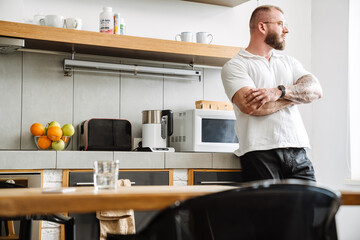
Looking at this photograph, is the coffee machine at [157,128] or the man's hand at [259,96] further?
Answer: the coffee machine at [157,128]

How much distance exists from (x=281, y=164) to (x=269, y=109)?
12.1 inches

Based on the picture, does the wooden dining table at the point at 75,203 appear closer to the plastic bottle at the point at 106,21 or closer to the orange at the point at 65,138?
the orange at the point at 65,138

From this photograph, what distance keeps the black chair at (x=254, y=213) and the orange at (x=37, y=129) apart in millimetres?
2282

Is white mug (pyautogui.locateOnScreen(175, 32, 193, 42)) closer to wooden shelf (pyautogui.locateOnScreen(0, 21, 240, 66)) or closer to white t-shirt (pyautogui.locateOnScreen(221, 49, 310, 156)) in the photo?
wooden shelf (pyautogui.locateOnScreen(0, 21, 240, 66))

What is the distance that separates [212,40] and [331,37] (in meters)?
1.02

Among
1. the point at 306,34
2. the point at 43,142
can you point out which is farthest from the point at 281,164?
the point at 306,34

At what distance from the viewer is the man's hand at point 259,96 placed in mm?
2479

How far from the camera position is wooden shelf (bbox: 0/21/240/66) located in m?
2.97

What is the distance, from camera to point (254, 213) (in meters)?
0.87

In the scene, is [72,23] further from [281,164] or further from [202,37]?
[281,164]

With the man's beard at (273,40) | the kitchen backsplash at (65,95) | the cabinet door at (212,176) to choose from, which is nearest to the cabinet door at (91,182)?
the cabinet door at (212,176)

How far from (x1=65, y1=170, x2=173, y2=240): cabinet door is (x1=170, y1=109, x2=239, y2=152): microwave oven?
373 millimetres

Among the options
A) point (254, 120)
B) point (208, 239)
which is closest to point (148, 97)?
point (254, 120)

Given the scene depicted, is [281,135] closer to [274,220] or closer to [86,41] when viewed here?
[86,41]
